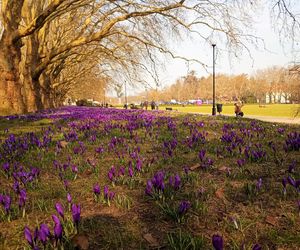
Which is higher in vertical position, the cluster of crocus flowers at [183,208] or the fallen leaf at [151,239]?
the cluster of crocus flowers at [183,208]

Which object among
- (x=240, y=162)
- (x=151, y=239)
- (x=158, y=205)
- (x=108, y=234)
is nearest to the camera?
(x=151, y=239)

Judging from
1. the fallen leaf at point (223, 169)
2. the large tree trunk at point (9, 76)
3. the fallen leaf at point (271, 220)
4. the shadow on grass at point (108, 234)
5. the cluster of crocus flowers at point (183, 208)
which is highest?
the large tree trunk at point (9, 76)

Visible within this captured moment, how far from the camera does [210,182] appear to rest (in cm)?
300

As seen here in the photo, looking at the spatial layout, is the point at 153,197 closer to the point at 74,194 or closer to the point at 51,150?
the point at 74,194

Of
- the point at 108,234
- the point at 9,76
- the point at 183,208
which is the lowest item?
the point at 108,234

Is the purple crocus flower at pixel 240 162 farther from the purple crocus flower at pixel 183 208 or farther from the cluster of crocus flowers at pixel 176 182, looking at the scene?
the purple crocus flower at pixel 183 208

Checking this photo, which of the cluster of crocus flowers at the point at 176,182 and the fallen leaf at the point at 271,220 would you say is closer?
the fallen leaf at the point at 271,220

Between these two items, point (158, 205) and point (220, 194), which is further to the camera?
point (220, 194)

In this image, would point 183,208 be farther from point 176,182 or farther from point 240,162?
point 240,162

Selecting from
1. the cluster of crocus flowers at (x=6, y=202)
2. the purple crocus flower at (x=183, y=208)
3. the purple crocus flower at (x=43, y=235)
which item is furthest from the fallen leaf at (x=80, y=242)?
the cluster of crocus flowers at (x=6, y=202)

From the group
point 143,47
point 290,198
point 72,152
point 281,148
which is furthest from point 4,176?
point 143,47

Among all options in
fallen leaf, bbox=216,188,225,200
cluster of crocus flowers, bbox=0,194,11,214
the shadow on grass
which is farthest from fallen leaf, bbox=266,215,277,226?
cluster of crocus flowers, bbox=0,194,11,214

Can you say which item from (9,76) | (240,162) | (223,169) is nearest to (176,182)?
(223,169)

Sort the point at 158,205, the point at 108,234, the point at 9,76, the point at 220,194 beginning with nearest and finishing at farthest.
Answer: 1. the point at 108,234
2. the point at 158,205
3. the point at 220,194
4. the point at 9,76
